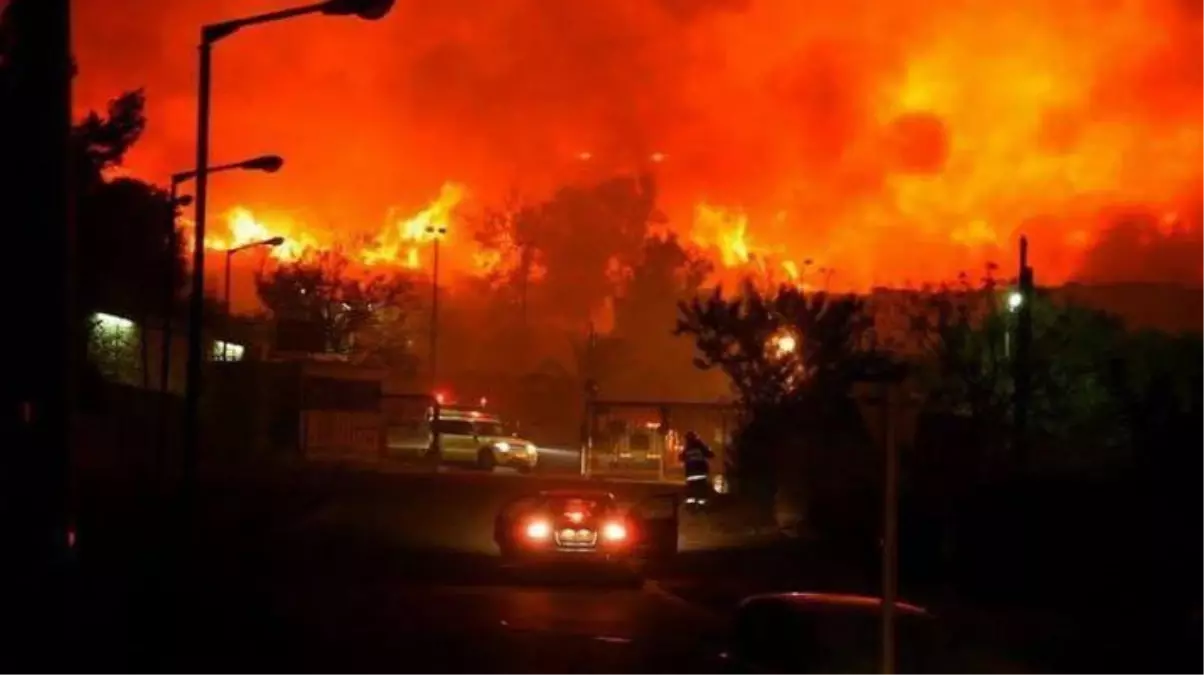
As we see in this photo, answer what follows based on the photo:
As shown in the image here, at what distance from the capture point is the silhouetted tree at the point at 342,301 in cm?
9312

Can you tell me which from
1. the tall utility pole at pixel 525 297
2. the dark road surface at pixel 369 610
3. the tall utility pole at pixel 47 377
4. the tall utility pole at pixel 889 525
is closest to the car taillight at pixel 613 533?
the dark road surface at pixel 369 610

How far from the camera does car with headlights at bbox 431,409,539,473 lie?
6138cm

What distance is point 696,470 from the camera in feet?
127

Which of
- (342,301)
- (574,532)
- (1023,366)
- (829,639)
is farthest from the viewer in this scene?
(342,301)

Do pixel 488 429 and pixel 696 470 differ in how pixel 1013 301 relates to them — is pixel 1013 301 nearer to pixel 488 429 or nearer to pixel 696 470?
pixel 696 470

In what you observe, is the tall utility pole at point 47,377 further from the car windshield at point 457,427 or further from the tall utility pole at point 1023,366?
the car windshield at point 457,427

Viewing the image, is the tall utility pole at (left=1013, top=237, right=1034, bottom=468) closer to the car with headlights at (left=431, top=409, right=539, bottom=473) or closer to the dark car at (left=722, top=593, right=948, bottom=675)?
the dark car at (left=722, top=593, right=948, bottom=675)

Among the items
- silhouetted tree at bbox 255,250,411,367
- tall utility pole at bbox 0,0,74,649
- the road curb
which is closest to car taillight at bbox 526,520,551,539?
the road curb

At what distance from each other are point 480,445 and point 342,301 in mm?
34408

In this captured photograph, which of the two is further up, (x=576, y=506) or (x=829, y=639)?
(x=576, y=506)

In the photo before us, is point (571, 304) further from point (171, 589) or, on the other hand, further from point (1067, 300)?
point (171, 589)

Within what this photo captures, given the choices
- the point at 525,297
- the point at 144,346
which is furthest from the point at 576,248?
the point at 144,346

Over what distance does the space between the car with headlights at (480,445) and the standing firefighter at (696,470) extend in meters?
22.1

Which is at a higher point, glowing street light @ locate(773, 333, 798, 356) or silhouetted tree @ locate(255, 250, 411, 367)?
silhouetted tree @ locate(255, 250, 411, 367)
